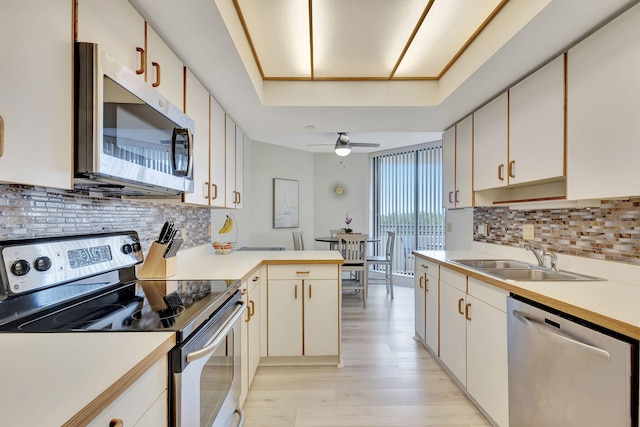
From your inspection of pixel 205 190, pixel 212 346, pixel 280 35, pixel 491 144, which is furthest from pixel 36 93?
pixel 491 144

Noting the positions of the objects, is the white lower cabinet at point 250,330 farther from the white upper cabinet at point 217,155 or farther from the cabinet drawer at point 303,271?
the white upper cabinet at point 217,155

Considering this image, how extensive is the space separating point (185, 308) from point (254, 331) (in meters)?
1.13

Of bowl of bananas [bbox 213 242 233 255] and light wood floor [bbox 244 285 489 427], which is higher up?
bowl of bananas [bbox 213 242 233 255]

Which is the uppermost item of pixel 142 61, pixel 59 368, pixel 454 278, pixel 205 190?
pixel 142 61

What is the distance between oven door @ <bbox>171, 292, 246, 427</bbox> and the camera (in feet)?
3.05

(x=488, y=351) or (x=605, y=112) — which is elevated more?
(x=605, y=112)

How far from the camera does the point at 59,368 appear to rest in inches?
26.7

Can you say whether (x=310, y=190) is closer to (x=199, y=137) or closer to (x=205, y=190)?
(x=205, y=190)

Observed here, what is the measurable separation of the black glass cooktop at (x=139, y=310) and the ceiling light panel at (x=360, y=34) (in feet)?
5.29

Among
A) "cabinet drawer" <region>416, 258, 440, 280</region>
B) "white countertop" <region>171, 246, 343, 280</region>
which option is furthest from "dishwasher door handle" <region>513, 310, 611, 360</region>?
"white countertop" <region>171, 246, 343, 280</region>

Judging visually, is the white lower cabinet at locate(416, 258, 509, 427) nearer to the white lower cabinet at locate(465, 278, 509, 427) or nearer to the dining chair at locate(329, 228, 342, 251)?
the white lower cabinet at locate(465, 278, 509, 427)

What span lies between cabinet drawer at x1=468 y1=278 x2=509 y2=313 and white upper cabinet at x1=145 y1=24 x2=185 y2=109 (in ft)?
6.71

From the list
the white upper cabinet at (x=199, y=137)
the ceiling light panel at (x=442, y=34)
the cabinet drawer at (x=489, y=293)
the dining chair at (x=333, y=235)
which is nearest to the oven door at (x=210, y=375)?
the white upper cabinet at (x=199, y=137)

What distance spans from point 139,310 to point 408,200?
15.7 ft
